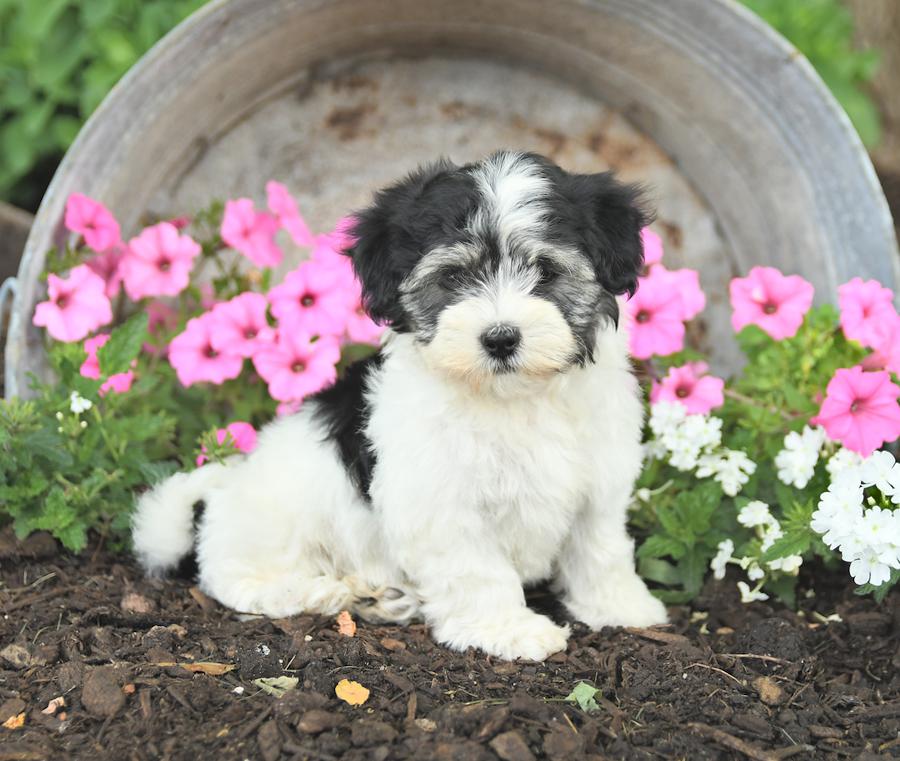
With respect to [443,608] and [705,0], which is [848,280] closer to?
[705,0]

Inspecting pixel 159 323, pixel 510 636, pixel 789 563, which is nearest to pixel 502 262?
pixel 510 636

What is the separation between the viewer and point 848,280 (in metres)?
5.22

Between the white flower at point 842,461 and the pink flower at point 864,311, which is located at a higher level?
the pink flower at point 864,311

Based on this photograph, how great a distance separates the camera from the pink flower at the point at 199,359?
16.0ft

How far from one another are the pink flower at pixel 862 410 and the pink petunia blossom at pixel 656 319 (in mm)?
839

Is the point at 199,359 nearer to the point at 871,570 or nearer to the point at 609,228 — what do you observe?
the point at 609,228

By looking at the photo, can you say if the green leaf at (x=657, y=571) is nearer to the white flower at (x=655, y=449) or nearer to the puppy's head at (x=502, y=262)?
the white flower at (x=655, y=449)

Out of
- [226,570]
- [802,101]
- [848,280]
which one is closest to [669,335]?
[848,280]

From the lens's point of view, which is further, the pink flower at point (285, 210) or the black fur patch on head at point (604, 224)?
the pink flower at point (285, 210)

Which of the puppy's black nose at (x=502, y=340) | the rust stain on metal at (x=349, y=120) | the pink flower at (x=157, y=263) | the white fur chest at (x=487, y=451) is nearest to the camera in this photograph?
the puppy's black nose at (x=502, y=340)

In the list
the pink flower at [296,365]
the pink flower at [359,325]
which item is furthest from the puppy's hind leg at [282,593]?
the pink flower at [359,325]

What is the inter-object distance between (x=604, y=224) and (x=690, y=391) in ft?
4.35

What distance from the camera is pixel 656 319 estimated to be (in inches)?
189

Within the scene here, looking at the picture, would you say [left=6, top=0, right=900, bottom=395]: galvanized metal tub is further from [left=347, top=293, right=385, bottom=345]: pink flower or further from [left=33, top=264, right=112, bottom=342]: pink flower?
[left=347, top=293, right=385, bottom=345]: pink flower
